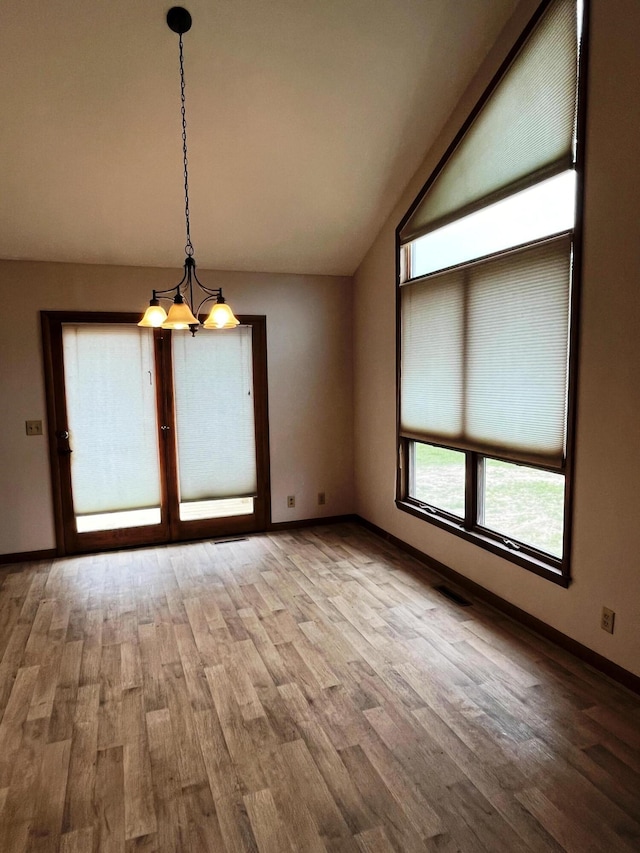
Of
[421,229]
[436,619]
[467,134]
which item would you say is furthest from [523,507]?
[467,134]

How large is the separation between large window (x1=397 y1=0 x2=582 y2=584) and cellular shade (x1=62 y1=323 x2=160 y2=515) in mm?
2413

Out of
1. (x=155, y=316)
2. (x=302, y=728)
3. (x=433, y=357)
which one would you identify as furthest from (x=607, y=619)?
(x=155, y=316)

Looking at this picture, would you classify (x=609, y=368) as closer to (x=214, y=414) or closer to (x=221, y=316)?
(x=221, y=316)

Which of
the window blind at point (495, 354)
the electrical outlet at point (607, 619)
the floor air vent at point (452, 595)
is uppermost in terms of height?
the window blind at point (495, 354)

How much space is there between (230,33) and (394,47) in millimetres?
954

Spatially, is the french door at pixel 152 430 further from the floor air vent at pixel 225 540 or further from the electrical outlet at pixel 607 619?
the electrical outlet at pixel 607 619

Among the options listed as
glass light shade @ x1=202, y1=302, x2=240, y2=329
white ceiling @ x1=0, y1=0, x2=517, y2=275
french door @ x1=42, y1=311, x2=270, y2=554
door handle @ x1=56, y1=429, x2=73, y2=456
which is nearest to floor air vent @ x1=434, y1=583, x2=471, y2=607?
french door @ x1=42, y1=311, x2=270, y2=554

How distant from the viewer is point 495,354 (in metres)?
3.22

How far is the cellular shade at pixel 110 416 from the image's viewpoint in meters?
4.52

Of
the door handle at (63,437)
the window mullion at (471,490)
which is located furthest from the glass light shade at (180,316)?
the door handle at (63,437)

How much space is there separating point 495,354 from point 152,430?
3.09 metres

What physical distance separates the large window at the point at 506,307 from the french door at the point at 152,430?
5.73 ft

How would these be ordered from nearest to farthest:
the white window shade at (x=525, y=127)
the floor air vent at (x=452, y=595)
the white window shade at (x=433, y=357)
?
the white window shade at (x=525, y=127) < the floor air vent at (x=452, y=595) < the white window shade at (x=433, y=357)

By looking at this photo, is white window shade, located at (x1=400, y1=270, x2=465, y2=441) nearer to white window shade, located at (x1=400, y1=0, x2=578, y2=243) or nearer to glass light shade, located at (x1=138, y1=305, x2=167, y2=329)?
white window shade, located at (x1=400, y1=0, x2=578, y2=243)
